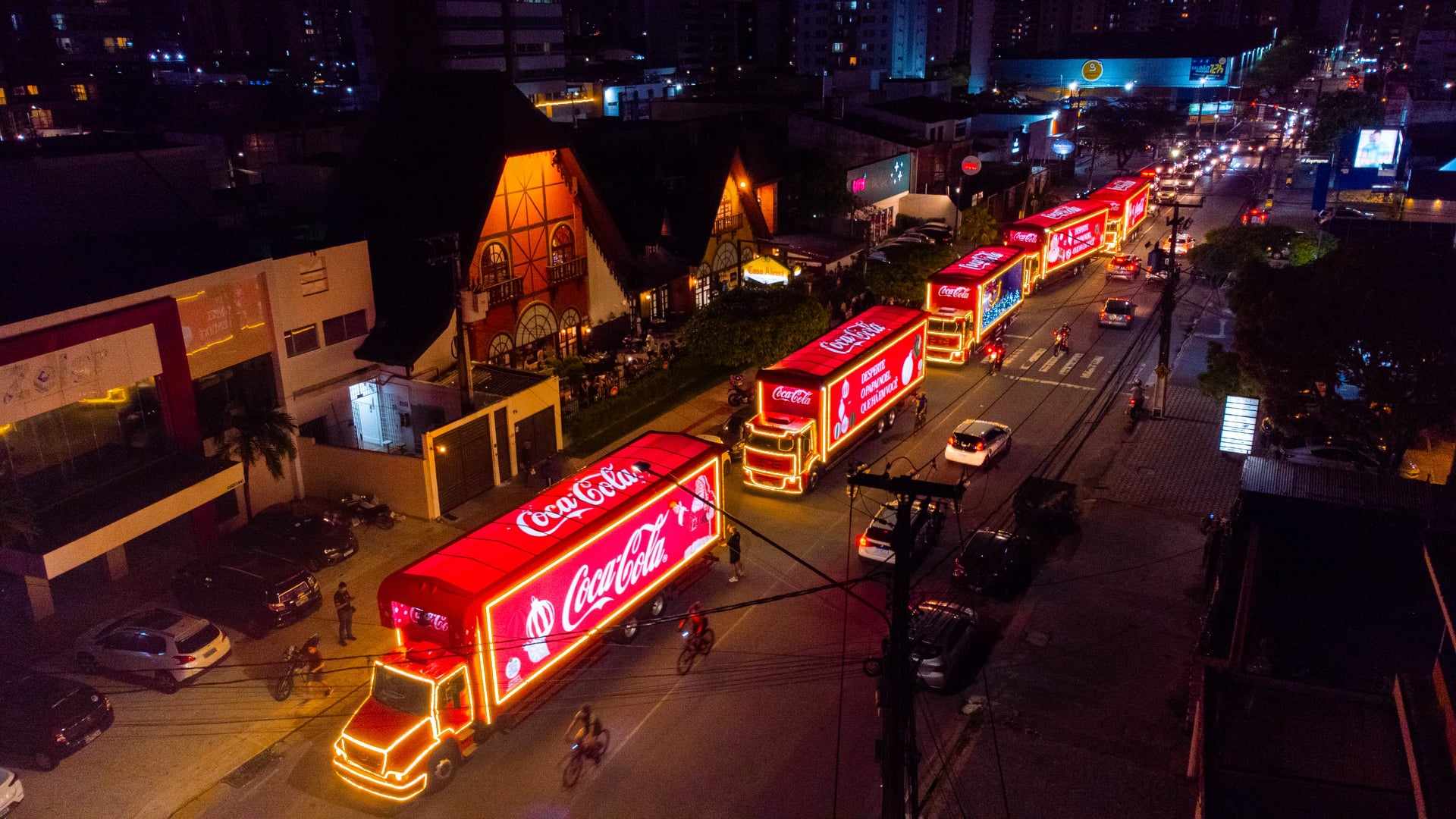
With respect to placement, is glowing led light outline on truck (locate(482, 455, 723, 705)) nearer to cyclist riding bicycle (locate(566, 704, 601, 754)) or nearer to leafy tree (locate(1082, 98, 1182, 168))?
cyclist riding bicycle (locate(566, 704, 601, 754))

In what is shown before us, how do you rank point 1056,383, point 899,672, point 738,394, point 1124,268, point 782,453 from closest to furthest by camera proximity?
point 899,672
point 782,453
point 738,394
point 1056,383
point 1124,268

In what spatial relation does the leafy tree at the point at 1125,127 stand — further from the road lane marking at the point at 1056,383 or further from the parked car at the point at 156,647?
the parked car at the point at 156,647

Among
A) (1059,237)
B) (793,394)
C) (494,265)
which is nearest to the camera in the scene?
(793,394)

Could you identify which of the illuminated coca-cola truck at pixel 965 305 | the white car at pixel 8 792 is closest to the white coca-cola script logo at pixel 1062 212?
the illuminated coca-cola truck at pixel 965 305

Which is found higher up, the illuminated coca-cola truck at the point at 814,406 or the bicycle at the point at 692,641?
the illuminated coca-cola truck at the point at 814,406

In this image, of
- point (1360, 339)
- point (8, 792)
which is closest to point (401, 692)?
point (8, 792)

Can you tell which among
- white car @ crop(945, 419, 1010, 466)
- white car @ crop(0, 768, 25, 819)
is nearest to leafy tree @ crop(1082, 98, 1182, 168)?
white car @ crop(945, 419, 1010, 466)

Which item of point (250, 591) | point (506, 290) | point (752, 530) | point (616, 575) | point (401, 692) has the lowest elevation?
point (250, 591)

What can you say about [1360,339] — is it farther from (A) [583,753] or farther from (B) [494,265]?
(B) [494,265]
